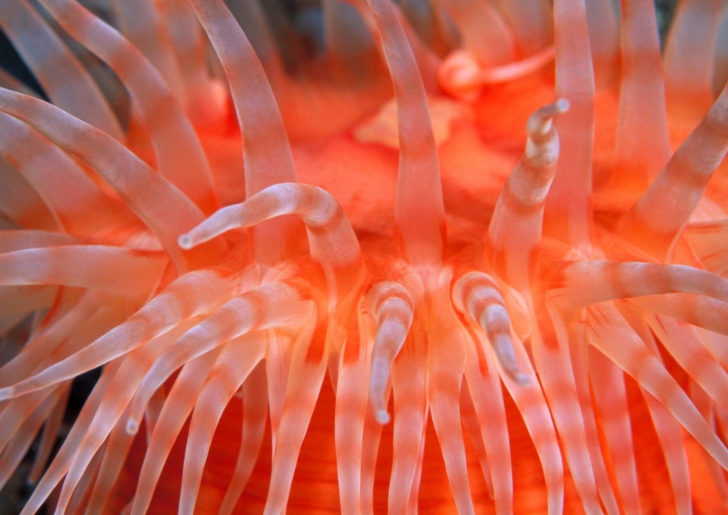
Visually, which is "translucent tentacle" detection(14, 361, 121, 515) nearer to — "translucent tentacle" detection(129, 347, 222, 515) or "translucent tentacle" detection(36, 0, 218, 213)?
"translucent tentacle" detection(129, 347, 222, 515)

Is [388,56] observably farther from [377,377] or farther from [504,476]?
[504,476]

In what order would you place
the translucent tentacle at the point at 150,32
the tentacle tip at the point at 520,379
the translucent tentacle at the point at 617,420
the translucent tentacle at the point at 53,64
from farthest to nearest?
1. the translucent tentacle at the point at 150,32
2. the translucent tentacle at the point at 53,64
3. the translucent tentacle at the point at 617,420
4. the tentacle tip at the point at 520,379

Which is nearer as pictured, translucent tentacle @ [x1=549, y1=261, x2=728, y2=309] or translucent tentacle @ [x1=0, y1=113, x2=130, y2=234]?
translucent tentacle @ [x1=549, y1=261, x2=728, y2=309]

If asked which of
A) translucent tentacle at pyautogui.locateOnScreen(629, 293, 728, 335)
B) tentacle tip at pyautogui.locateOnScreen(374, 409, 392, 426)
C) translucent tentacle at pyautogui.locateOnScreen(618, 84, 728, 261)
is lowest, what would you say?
tentacle tip at pyautogui.locateOnScreen(374, 409, 392, 426)

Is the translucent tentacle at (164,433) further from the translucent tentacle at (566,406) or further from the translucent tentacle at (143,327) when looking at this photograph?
the translucent tentacle at (566,406)

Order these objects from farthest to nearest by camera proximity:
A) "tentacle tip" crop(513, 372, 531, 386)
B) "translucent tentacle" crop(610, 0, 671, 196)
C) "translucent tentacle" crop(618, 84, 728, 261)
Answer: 1. "translucent tentacle" crop(610, 0, 671, 196)
2. "translucent tentacle" crop(618, 84, 728, 261)
3. "tentacle tip" crop(513, 372, 531, 386)

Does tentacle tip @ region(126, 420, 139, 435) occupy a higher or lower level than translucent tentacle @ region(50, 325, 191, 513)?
lower

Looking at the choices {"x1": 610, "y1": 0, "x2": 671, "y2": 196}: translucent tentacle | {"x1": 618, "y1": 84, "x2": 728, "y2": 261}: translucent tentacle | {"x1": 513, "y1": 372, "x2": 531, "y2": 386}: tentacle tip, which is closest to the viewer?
{"x1": 513, "y1": 372, "x2": 531, "y2": 386}: tentacle tip

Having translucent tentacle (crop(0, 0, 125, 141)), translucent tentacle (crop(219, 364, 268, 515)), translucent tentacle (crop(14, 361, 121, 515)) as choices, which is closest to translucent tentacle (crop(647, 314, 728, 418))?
translucent tentacle (crop(219, 364, 268, 515))

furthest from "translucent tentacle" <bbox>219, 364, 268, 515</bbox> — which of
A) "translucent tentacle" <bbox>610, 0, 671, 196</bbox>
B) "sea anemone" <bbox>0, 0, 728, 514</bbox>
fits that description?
"translucent tentacle" <bbox>610, 0, 671, 196</bbox>

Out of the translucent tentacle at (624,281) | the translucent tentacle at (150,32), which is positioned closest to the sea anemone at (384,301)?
the translucent tentacle at (624,281)
